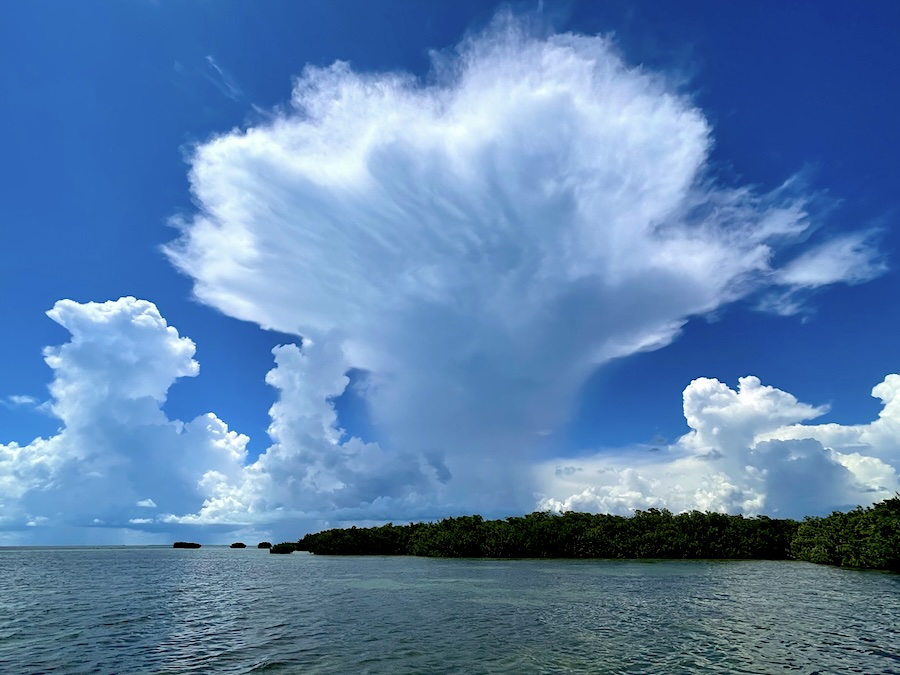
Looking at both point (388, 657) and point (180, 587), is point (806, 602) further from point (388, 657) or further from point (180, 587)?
point (180, 587)

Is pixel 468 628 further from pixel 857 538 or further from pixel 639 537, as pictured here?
pixel 639 537

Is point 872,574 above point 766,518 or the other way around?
the other way around

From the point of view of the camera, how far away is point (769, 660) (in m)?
27.5

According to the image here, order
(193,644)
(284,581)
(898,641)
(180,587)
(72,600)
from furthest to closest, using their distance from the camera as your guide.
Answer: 1. (284,581)
2. (180,587)
3. (72,600)
4. (193,644)
5. (898,641)

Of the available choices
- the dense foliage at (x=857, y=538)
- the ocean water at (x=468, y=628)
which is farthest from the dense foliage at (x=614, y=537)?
the ocean water at (x=468, y=628)

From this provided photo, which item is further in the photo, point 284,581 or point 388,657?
point 284,581

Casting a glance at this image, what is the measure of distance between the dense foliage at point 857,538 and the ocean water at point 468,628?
1475 cm

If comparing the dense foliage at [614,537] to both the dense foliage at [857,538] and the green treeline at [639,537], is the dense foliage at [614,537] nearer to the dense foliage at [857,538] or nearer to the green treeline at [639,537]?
the green treeline at [639,537]

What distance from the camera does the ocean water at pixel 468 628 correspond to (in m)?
27.6

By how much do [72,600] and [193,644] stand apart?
3404 centimetres

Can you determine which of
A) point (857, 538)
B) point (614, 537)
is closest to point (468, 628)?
point (857, 538)

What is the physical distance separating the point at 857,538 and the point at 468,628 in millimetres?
81410

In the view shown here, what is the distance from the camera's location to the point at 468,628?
123 feet

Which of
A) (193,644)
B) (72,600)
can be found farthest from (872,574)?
(72,600)
